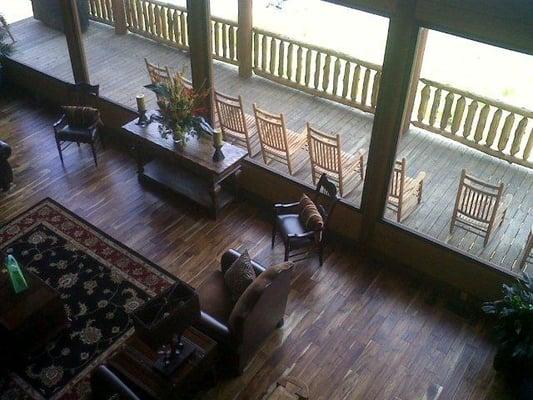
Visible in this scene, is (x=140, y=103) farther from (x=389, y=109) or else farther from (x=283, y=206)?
(x=389, y=109)

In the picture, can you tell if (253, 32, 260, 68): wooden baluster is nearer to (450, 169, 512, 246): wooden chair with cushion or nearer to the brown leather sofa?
(450, 169, 512, 246): wooden chair with cushion

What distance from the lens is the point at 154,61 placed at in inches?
305

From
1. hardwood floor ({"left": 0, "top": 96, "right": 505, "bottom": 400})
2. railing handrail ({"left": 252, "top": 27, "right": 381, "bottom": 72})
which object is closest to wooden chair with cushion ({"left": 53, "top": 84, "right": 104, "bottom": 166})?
hardwood floor ({"left": 0, "top": 96, "right": 505, "bottom": 400})

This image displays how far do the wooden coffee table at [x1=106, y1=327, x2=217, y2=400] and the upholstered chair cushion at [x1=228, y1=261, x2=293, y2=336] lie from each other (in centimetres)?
24

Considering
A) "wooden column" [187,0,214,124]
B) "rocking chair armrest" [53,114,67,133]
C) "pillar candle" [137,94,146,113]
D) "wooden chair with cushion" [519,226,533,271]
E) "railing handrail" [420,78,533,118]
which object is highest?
"wooden column" [187,0,214,124]

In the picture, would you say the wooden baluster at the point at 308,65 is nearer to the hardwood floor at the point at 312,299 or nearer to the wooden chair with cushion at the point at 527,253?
the hardwood floor at the point at 312,299

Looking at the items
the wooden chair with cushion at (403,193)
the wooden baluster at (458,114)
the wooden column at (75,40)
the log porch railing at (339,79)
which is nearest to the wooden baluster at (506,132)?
the log porch railing at (339,79)

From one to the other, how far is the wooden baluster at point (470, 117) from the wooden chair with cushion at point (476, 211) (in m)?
1.24

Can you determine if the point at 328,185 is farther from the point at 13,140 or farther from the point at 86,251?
the point at 13,140

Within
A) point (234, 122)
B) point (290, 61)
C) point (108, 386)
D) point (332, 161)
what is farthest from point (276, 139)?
point (108, 386)

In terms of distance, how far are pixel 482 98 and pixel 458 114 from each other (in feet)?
1.09

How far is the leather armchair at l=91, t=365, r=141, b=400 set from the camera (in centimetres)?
334

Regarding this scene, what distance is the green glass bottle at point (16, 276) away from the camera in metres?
4.29

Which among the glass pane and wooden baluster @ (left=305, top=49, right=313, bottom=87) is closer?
the glass pane
